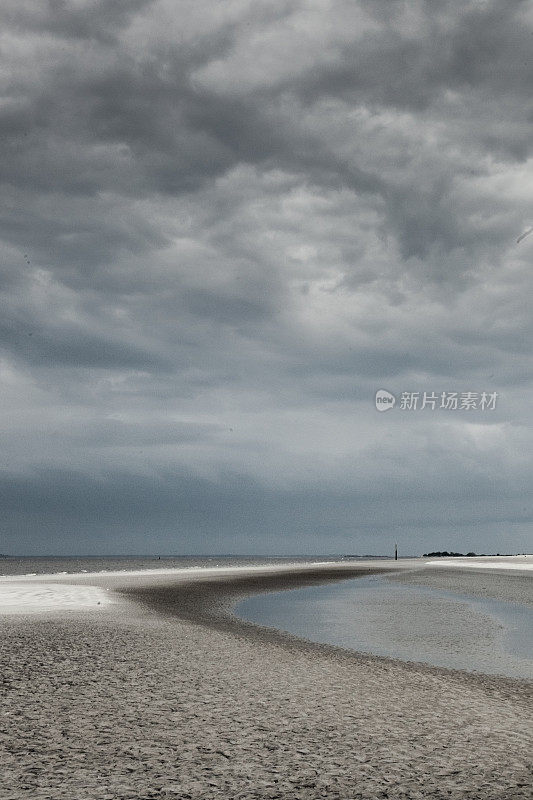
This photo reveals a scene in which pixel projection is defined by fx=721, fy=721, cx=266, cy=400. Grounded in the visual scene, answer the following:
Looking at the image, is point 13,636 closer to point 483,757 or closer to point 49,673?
point 49,673

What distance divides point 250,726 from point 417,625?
55.6ft

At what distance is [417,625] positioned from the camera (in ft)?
85.6

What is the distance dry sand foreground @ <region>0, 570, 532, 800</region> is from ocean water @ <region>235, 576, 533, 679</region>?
2211 millimetres

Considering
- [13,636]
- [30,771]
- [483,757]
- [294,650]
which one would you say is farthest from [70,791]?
[13,636]

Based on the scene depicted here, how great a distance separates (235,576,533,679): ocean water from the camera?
1870 centimetres

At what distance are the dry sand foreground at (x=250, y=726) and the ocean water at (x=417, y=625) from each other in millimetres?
2211

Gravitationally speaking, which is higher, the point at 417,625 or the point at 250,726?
the point at 250,726

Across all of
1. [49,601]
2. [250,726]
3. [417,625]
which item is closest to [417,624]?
[417,625]

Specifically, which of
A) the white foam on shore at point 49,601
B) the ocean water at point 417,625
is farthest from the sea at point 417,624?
the white foam on shore at point 49,601

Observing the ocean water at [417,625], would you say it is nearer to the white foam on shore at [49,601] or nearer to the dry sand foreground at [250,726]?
the dry sand foreground at [250,726]

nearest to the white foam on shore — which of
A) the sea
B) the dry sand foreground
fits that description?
the sea

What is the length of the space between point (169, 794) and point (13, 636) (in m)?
14.8

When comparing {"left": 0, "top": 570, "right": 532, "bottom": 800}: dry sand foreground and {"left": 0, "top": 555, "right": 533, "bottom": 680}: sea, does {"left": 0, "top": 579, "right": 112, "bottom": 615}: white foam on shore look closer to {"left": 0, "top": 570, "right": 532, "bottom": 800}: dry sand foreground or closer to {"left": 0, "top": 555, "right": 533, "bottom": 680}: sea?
{"left": 0, "top": 555, "right": 533, "bottom": 680}: sea

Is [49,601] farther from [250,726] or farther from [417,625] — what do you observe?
[250,726]
